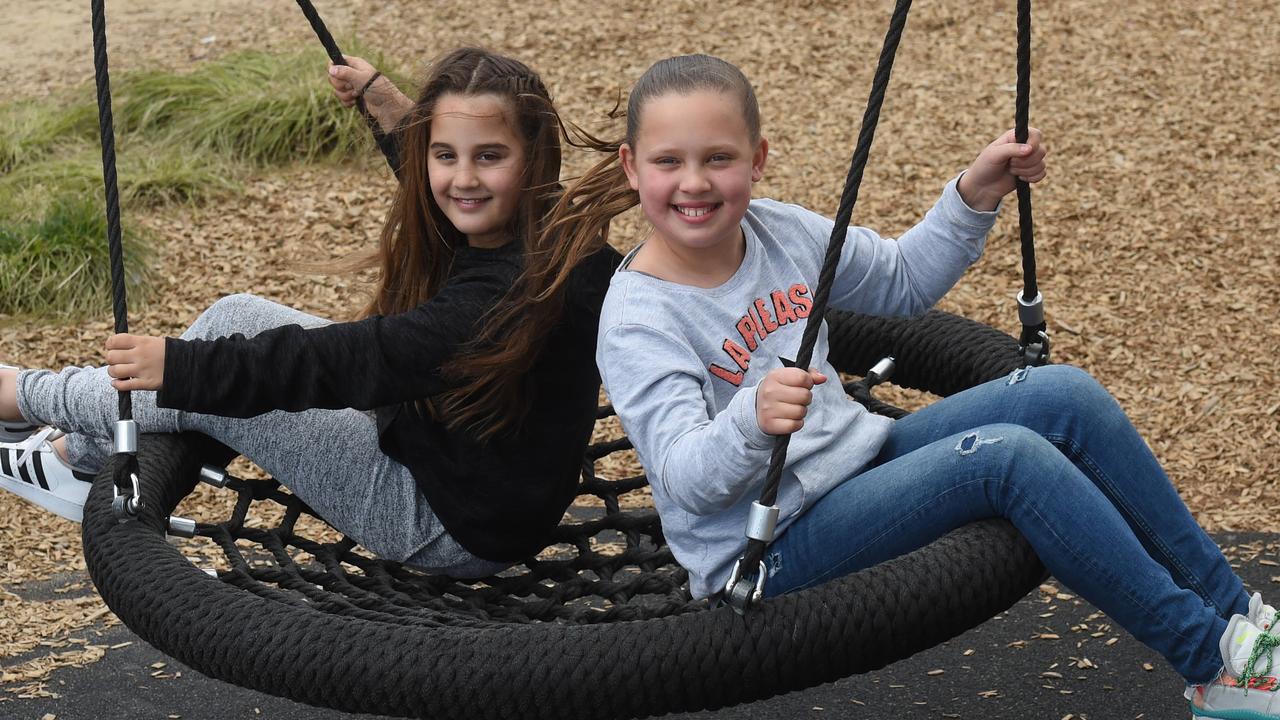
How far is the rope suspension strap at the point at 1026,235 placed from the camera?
2059 millimetres

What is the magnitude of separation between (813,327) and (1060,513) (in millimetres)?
418

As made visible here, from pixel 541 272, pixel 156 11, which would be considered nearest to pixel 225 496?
pixel 541 272

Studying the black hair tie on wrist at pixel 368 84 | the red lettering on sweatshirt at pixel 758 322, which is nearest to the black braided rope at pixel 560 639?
the red lettering on sweatshirt at pixel 758 322

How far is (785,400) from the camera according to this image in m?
1.64

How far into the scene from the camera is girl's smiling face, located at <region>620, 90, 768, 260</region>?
6.09ft

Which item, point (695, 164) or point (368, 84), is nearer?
point (695, 164)

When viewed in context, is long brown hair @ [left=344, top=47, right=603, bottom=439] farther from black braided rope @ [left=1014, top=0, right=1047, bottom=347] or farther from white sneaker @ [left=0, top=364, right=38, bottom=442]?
white sneaker @ [left=0, top=364, right=38, bottom=442]

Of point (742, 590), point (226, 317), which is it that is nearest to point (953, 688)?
point (742, 590)

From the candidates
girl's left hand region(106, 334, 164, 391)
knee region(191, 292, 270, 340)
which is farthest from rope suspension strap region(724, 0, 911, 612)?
knee region(191, 292, 270, 340)

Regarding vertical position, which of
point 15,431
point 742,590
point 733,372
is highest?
point 733,372

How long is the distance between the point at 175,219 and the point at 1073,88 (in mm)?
3389

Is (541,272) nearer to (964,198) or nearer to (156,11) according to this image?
(964,198)

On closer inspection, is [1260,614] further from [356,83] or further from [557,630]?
[356,83]

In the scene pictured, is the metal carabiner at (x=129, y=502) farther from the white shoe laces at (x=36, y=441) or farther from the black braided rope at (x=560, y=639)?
the white shoe laces at (x=36, y=441)
